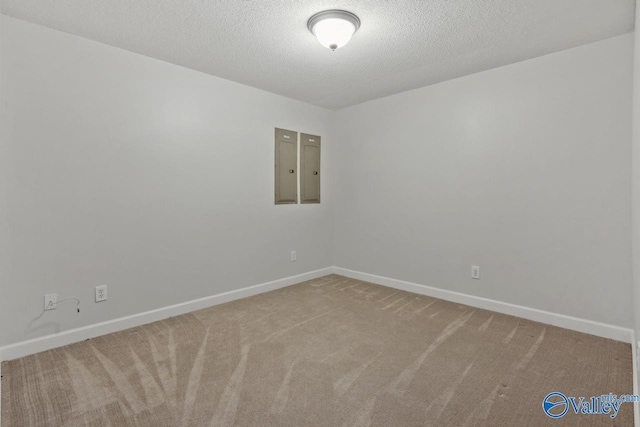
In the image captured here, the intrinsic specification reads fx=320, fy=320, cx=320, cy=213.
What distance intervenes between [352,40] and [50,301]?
3.08 meters

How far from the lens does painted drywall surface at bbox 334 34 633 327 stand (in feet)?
8.41

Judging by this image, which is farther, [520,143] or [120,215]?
[520,143]

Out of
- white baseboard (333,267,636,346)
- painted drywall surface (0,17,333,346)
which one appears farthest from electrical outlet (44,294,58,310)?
white baseboard (333,267,636,346)

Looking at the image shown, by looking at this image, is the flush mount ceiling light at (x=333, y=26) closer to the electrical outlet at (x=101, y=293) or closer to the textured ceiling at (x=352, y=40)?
the textured ceiling at (x=352, y=40)

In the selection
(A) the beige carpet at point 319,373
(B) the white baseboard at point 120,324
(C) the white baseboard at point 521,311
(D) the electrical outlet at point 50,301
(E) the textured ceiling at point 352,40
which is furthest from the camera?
(C) the white baseboard at point 521,311

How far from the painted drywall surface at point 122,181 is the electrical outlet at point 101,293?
0.16 feet

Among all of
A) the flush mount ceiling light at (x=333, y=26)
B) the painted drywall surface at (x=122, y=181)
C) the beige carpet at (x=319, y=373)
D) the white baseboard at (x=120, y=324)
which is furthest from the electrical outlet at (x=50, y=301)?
the flush mount ceiling light at (x=333, y=26)

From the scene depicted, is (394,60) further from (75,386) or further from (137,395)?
(75,386)

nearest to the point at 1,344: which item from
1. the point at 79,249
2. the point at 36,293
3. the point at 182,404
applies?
the point at 36,293

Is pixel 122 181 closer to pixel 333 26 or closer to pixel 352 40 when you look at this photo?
pixel 333 26

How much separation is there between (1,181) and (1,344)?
3.70ft

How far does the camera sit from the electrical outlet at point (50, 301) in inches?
94.5

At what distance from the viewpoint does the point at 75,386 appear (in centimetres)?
192

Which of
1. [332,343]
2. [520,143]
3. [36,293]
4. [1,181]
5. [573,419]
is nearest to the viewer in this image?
[573,419]
